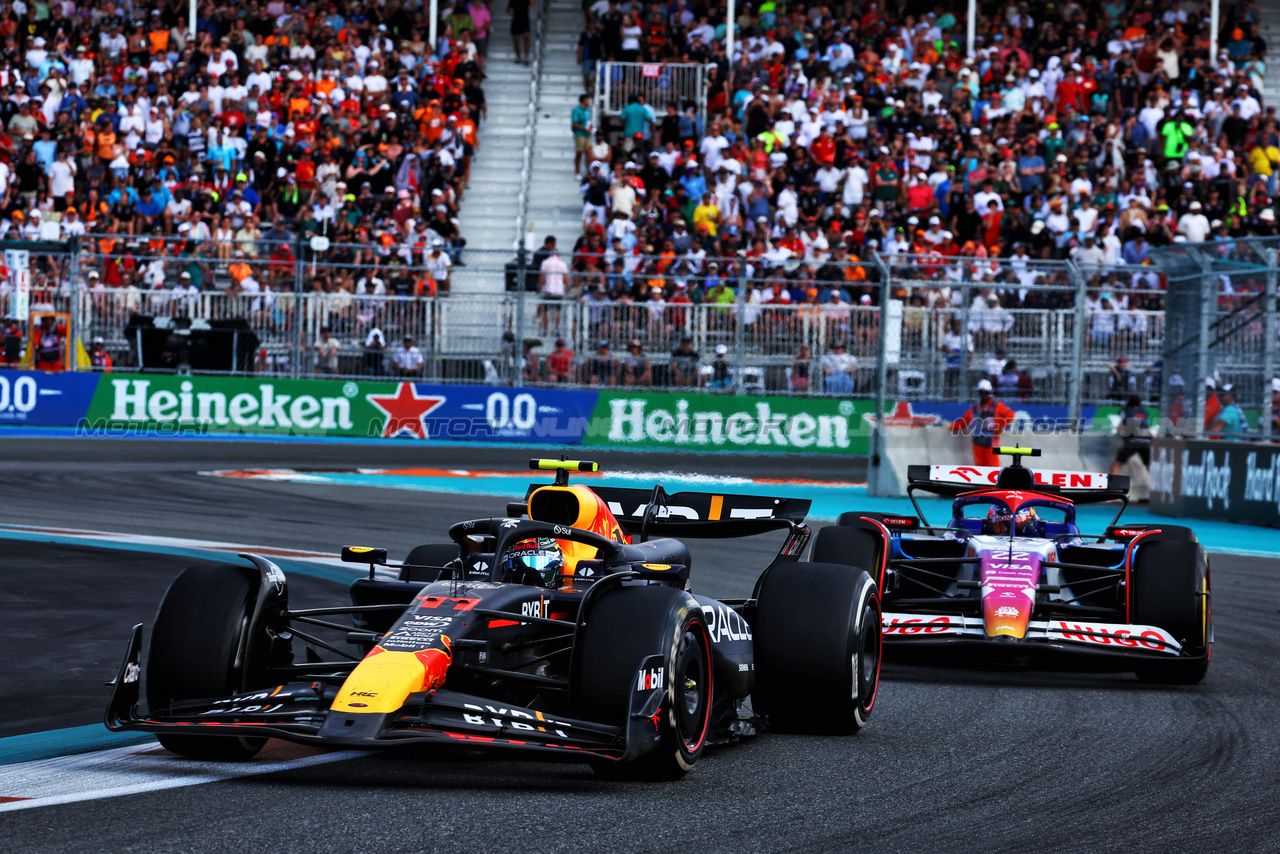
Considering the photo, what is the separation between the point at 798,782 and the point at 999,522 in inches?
169

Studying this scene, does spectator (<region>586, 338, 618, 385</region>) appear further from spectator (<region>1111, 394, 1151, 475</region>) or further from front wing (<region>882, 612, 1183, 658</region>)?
front wing (<region>882, 612, 1183, 658</region>)

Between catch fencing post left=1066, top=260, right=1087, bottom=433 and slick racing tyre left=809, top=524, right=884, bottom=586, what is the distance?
40.3 feet

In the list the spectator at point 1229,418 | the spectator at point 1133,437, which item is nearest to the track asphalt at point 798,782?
the spectator at point 1229,418

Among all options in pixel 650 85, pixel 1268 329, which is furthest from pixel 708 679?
pixel 650 85

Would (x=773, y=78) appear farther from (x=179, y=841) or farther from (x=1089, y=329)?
(x=179, y=841)

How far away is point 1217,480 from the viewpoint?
1839cm

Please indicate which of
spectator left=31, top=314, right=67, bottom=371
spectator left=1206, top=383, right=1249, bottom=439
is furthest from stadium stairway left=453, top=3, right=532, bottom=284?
spectator left=1206, top=383, right=1249, bottom=439

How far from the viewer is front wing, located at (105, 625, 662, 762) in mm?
5625

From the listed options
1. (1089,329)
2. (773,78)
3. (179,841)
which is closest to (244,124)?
(773,78)

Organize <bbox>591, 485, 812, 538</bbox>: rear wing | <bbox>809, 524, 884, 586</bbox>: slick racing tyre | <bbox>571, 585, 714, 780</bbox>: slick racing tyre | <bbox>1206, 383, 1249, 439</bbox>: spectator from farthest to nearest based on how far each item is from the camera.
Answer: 1. <bbox>1206, 383, 1249, 439</bbox>: spectator
2. <bbox>809, 524, 884, 586</bbox>: slick racing tyre
3. <bbox>591, 485, 812, 538</bbox>: rear wing
4. <bbox>571, 585, 714, 780</bbox>: slick racing tyre

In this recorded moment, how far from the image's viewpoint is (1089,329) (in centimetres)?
2181

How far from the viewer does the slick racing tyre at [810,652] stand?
23.5 feet

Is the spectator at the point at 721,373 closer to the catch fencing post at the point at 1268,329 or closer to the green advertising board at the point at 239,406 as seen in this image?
the green advertising board at the point at 239,406

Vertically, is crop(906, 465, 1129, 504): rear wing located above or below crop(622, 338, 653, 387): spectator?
below
